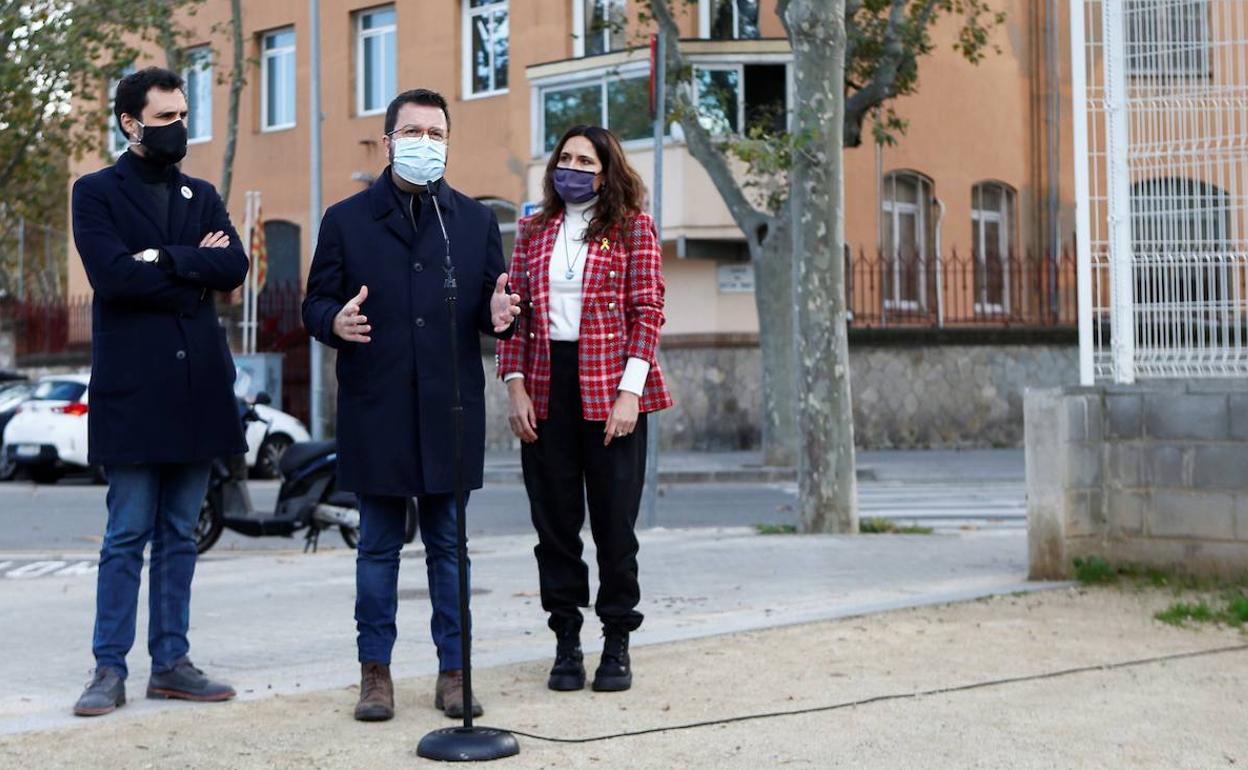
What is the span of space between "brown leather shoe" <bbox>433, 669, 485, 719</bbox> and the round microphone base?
0.35 meters

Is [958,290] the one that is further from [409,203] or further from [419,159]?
[419,159]

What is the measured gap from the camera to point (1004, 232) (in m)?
31.2

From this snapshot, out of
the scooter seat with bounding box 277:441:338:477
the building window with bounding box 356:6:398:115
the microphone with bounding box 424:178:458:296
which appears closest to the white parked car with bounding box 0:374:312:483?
the scooter seat with bounding box 277:441:338:477

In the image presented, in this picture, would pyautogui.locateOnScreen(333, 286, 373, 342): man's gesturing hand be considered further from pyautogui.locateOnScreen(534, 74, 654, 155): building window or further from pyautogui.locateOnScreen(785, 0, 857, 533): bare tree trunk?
pyautogui.locateOnScreen(534, 74, 654, 155): building window

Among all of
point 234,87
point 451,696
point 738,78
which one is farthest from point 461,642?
point 234,87

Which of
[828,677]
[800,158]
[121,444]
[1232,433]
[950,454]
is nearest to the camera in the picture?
[121,444]

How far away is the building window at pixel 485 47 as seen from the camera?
29516 mm

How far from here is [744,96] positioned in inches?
987

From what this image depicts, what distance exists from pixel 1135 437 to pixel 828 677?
303 centimetres

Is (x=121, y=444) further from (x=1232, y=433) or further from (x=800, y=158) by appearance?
(x=800, y=158)

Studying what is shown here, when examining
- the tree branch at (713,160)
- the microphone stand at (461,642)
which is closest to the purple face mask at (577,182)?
the microphone stand at (461,642)

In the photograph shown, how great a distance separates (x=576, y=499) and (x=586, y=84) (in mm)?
20879

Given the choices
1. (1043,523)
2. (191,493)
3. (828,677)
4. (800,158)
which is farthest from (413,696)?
(800,158)

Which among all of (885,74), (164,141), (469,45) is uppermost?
(469,45)
